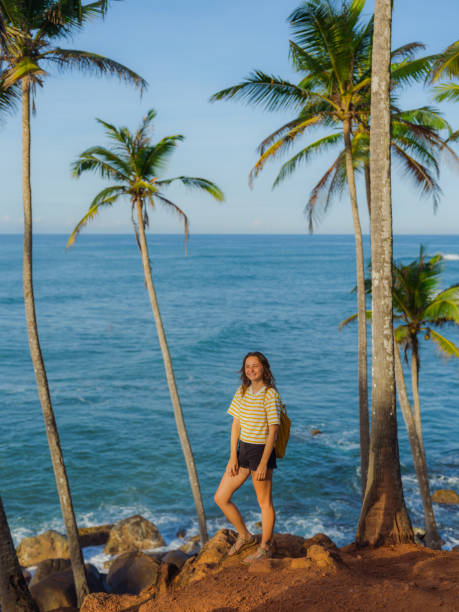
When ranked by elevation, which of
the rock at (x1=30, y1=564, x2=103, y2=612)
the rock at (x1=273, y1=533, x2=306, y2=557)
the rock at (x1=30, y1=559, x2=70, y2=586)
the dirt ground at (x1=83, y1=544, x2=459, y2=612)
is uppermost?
the dirt ground at (x1=83, y1=544, x2=459, y2=612)

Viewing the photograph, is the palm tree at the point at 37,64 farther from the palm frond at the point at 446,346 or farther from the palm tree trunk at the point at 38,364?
the palm frond at the point at 446,346

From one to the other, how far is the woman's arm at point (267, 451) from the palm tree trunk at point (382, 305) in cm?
247

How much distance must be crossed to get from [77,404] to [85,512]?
12.8 metres

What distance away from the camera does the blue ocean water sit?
20.6 m

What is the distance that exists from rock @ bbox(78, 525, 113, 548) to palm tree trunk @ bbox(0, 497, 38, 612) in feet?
30.4

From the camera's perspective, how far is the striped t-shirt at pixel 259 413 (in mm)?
6168

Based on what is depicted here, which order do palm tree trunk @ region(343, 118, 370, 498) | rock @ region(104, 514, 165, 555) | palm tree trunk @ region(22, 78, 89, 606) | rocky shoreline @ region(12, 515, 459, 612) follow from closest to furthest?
rocky shoreline @ region(12, 515, 459, 612)
palm tree trunk @ region(22, 78, 89, 606)
palm tree trunk @ region(343, 118, 370, 498)
rock @ region(104, 514, 165, 555)

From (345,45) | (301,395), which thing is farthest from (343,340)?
(345,45)

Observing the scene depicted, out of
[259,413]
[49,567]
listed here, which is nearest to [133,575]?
[49,567]

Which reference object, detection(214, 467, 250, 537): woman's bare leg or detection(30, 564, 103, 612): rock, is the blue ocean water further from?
detection(214, 467, 250, 537): woman's bare leg

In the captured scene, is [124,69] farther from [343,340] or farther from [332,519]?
[343,340]

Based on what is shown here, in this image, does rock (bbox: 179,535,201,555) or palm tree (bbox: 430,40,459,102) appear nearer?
palm tree (bbox: 430,40,459,102)

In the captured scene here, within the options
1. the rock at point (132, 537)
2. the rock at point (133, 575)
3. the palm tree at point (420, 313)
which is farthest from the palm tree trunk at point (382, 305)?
the rock at point (132, 537)

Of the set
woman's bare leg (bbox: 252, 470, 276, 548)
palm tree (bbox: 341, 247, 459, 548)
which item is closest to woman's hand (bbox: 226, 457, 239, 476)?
woman's bare leg (bbox: 252, 470, 276, 548)
